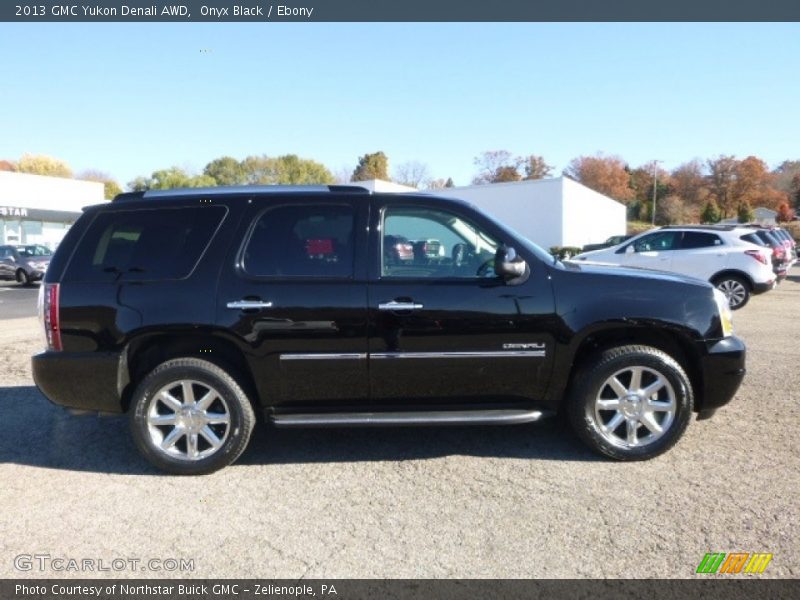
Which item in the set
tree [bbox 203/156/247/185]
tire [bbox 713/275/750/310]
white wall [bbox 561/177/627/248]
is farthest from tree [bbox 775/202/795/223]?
tire [bbox 713/275/750/310]

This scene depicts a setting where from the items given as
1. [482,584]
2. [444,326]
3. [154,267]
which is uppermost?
[154,267]

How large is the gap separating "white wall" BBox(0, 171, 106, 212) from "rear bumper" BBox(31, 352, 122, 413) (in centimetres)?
3667

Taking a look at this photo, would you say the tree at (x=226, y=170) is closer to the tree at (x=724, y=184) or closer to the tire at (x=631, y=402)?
the tree at (x=724, y=184)

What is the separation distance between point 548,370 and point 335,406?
149cm

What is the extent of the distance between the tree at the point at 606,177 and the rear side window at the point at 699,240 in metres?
80.1

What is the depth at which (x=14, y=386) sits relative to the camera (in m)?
6.34

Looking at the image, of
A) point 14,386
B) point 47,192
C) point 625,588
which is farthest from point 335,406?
point 47,192

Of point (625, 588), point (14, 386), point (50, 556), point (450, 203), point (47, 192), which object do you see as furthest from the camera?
point (47, 192)

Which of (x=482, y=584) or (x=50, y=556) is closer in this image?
(x=482, y=584)

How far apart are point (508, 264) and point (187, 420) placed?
241 cm

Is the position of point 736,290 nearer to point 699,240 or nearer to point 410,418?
point 699,240

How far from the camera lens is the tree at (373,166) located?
294 feet

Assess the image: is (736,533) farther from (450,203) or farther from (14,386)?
(14,386)

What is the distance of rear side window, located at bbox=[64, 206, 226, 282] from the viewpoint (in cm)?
411
